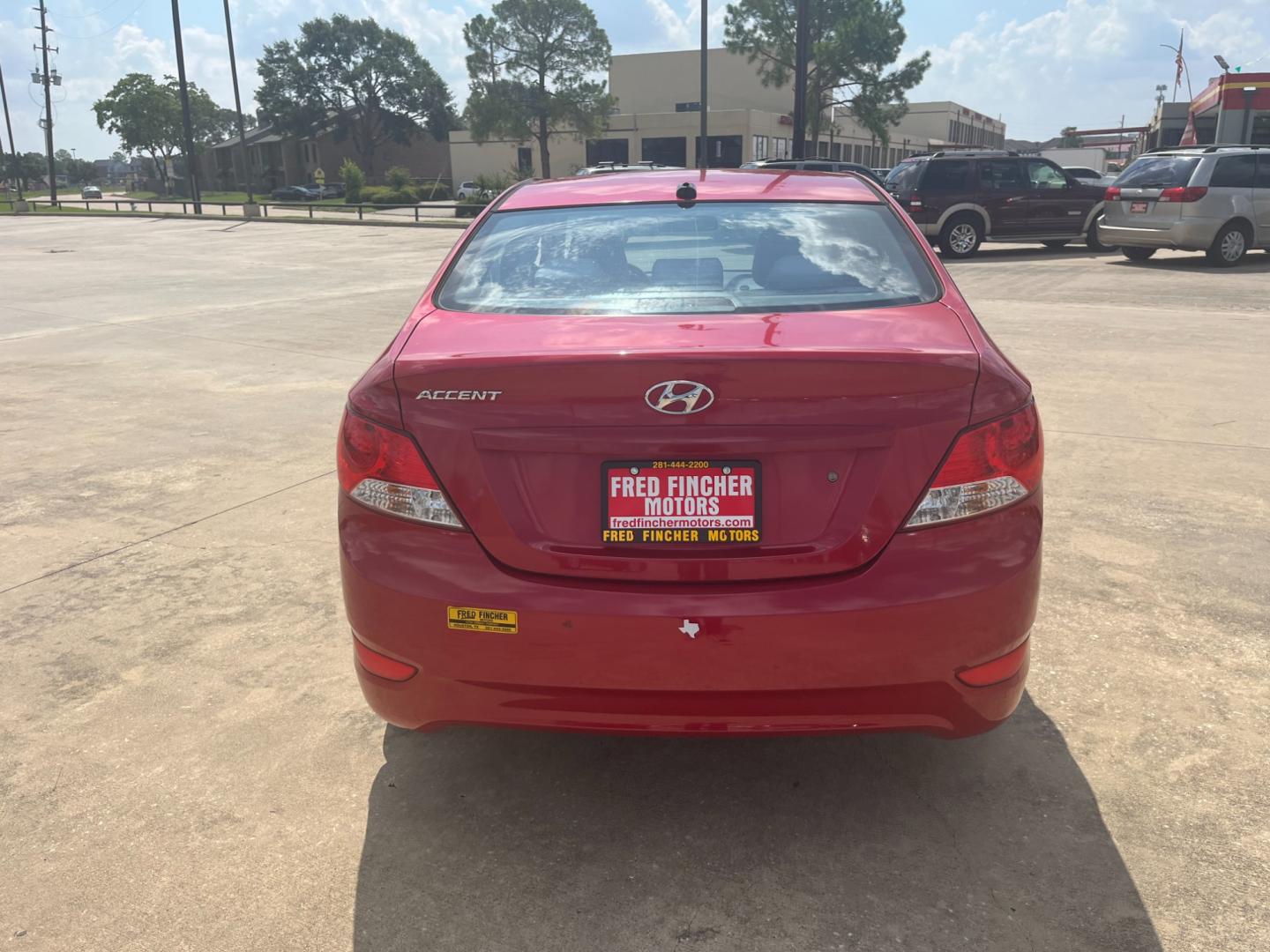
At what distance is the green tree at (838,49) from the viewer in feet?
200

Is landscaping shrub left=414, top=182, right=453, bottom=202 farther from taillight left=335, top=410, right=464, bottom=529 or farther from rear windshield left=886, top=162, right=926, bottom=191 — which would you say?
taillight left=335, top=410, right=464, bottom=529

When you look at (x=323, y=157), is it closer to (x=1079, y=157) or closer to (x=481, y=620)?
(x=1079, y=157)

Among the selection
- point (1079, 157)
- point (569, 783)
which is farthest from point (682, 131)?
point (569, 783)

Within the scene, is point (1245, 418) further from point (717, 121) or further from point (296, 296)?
point (717, 121)

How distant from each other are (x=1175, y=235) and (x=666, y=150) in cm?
5695

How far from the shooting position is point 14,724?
3.29 meters

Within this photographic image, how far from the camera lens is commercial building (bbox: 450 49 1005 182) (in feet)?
218

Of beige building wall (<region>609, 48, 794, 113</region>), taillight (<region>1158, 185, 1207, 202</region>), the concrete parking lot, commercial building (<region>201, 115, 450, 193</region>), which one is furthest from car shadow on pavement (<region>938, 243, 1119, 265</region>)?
commercial building (<region>201, 115, 450, 193</region>)

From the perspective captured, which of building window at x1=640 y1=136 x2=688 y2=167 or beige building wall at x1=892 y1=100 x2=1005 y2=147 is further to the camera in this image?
beige building wall at x1=892 y1=100 x2=1005 y2=147

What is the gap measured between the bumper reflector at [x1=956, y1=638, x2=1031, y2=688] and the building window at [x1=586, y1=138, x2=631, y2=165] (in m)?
70.7

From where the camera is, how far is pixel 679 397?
2.30 meters

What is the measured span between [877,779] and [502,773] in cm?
109

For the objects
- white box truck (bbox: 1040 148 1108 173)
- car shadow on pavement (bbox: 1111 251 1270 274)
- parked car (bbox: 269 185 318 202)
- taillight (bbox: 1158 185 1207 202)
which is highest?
white box truck (bbox: 1040 148 1108 173)

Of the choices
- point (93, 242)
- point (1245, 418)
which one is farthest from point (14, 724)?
point (93, 242)
